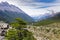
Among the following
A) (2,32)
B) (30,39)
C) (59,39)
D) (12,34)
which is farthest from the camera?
(59,39)

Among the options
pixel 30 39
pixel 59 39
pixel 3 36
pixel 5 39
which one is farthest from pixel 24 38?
pixel 59 39

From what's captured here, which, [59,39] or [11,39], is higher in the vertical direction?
[11,39]

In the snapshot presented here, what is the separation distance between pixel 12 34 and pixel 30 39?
947 cm

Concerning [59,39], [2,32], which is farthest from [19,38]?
[59,39]

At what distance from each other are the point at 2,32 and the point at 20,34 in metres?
10.6

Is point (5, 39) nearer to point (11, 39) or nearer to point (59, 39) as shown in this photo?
point (11, 39)

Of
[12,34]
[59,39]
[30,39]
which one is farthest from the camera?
[59,39]

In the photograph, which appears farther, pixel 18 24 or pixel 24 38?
pixel 18 24

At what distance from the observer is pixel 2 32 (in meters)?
95.8

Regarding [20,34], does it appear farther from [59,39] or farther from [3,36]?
[59,39]

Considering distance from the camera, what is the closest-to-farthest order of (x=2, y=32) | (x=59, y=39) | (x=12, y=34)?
(x=12, y=34), (x=2, y=32), (x=59, y=39)

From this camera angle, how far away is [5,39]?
83.4 m

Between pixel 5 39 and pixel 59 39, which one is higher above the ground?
pixel 5 39

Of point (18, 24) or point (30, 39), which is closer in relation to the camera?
point (30, 39)
